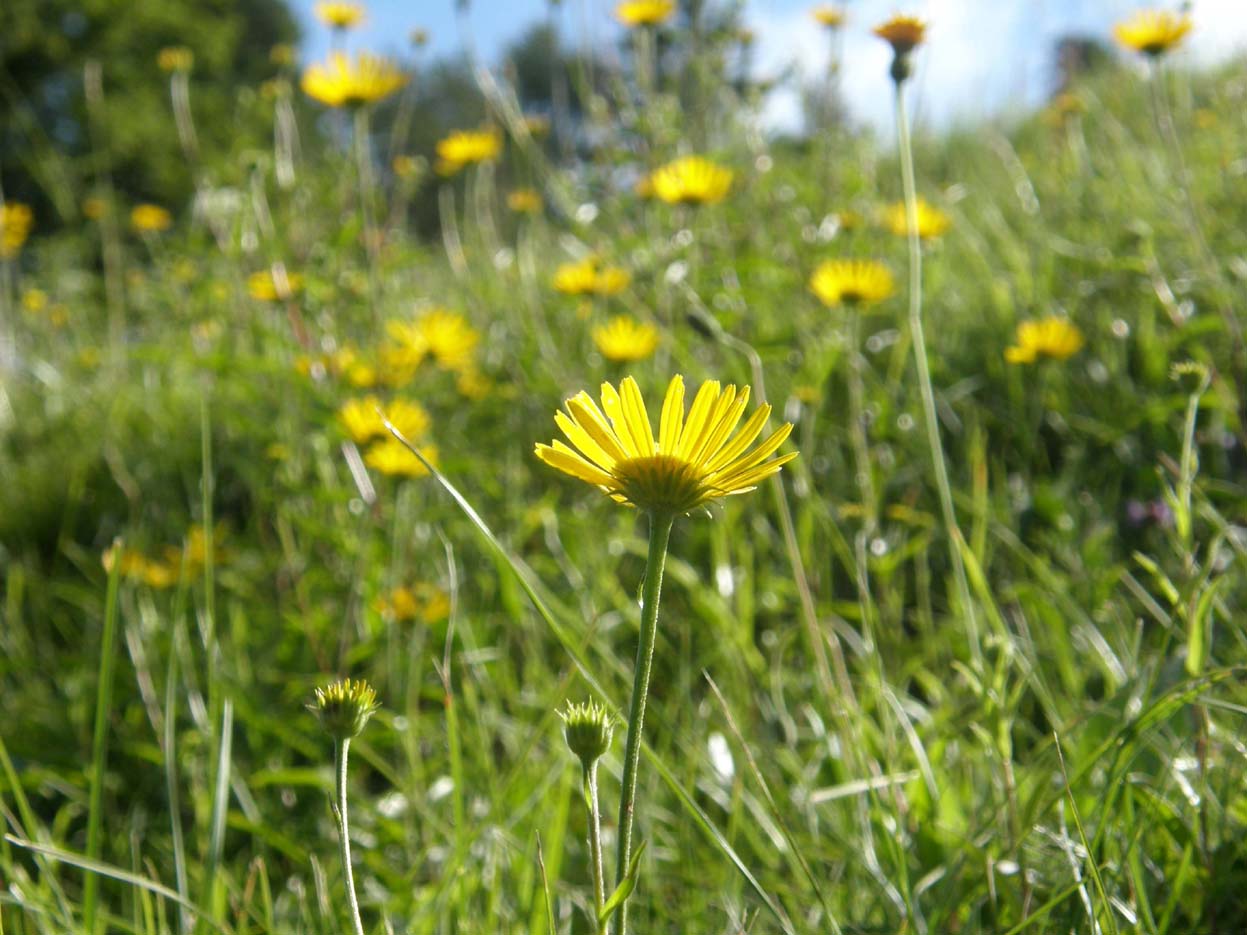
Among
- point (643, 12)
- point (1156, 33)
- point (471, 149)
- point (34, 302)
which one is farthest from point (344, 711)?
point (34, 302)

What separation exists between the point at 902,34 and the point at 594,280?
1238mm

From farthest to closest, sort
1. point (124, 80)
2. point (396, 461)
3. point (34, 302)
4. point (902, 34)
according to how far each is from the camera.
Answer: point (124, 80) < point (34, 302) < point (396, 461) < point (902, 34)

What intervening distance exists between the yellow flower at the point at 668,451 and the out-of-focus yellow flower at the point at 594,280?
1619 millimetres

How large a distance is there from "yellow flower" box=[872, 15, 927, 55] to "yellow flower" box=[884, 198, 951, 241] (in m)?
1.18

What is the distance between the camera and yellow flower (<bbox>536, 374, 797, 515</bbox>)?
613 mm

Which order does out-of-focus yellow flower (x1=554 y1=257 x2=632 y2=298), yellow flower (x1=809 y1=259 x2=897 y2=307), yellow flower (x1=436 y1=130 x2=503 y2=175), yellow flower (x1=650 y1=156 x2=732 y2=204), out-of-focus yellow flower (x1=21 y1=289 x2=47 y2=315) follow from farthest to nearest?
out-of-focus yellow flower (x1=21 y1=289 x2=47 y2=315) < yellow flower (x1=436 y1=130 x2=503 y2=175) < out-of-focus yellow flower (x1=554 y1=257 x2=632 y2=298) < yellow flower (x1=650 y1=156 x2=732 y2=204) < yellow flower (x1=809 y1=259 x2=897 y2=307)

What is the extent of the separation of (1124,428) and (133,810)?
1784mm

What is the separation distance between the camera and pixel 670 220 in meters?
2.72

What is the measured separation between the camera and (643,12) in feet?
8.03

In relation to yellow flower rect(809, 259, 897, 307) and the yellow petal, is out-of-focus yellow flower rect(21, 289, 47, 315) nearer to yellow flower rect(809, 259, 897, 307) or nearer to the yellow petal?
yellow flower rect(809, 259, 897, 307)

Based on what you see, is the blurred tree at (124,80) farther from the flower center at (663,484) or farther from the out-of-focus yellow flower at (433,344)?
the flower center at (663,484)

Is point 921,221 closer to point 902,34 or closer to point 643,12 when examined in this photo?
point 643,12

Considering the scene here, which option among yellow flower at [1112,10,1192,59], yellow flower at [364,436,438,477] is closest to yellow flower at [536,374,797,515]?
yellow flower at [364,436,438,477]

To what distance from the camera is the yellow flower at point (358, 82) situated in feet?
6.68
